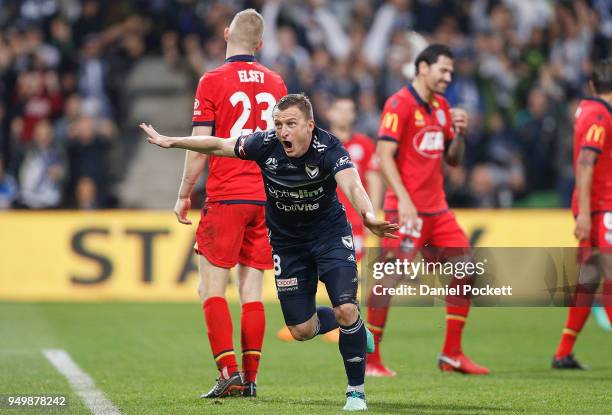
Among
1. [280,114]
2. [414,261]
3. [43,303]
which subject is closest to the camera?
[280,114]

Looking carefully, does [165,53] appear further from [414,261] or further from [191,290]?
[414,261]

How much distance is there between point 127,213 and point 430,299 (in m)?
9.58

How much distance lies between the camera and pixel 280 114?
7523 mm

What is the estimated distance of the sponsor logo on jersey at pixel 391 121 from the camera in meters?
10.4

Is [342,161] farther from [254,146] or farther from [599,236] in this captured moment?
[599,236]

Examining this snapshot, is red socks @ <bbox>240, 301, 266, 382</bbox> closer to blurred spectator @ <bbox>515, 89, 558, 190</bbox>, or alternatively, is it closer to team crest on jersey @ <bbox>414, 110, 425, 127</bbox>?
team crest on jersey @ <bbox>414, 110, 425, 127</bbox>

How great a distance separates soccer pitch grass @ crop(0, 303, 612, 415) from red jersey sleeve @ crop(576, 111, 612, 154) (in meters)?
1.95

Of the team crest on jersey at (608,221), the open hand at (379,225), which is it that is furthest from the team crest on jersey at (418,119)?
the open hand at (379,225)

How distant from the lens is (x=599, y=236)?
33.2 ft

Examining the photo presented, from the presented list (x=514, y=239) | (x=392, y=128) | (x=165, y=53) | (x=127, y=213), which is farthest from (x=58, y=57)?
(x=392, y=128)

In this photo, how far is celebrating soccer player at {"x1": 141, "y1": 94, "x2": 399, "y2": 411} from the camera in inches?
297

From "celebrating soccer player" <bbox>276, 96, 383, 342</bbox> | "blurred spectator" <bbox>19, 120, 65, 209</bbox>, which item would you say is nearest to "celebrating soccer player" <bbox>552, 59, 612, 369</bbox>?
"celebrating soccer player" <bbox>276, 96, 383, 342</bbox>

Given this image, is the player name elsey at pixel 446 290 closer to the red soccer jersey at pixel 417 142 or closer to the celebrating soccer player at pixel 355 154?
the red soccer jersey at pixel 417 142
